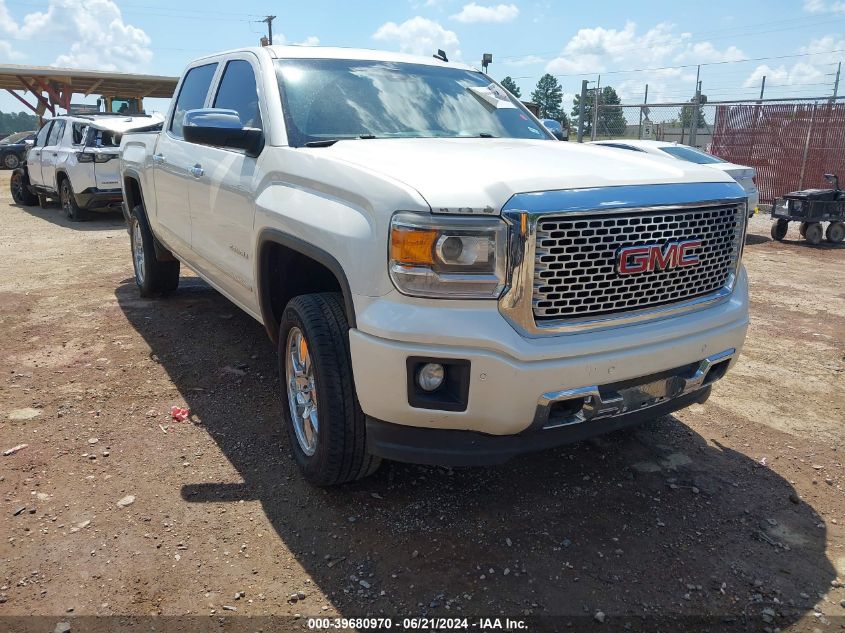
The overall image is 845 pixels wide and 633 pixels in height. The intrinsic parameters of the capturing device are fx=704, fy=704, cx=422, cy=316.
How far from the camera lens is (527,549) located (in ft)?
9.45

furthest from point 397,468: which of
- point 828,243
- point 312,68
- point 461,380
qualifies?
point 828,243

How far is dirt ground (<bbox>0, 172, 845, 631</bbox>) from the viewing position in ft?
8.48

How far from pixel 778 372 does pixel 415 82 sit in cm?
321

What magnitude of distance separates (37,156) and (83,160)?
2.89 m

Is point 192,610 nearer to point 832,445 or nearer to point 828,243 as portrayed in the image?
point 832,445

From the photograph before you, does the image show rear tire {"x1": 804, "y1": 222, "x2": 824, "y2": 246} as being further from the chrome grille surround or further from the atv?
the chrome grille surround

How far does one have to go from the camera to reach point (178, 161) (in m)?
4.91

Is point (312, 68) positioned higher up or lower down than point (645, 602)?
higher up

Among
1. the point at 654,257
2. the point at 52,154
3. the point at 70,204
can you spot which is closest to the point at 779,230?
the point at 654,257

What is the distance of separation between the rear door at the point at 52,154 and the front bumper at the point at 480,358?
40.7 ft

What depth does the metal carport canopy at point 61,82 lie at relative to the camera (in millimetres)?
25625

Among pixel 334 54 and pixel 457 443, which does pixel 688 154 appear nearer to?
pixel 334 54

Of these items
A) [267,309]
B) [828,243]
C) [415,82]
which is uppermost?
[415,82]

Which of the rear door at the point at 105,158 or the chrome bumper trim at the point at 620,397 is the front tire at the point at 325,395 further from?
the rear door at the point at 105,158
